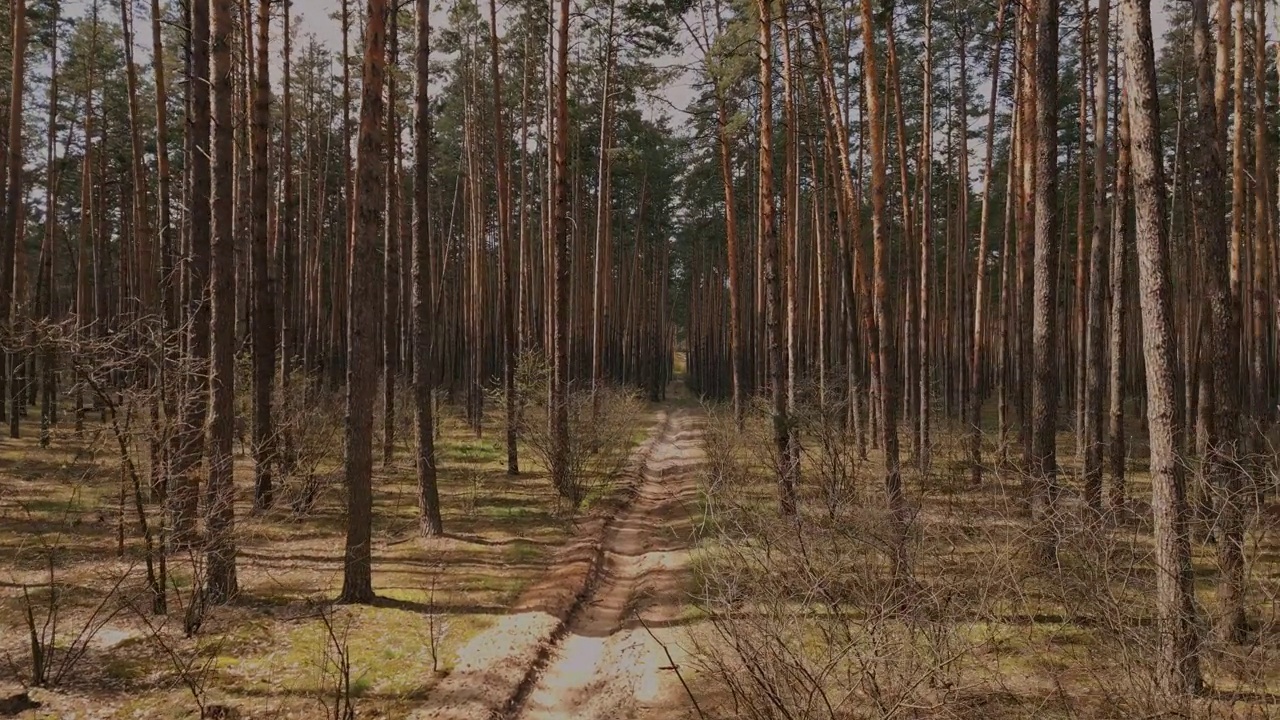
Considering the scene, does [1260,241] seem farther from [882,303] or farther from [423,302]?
[423,302]

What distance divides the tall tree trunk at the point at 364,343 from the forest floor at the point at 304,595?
0.53m

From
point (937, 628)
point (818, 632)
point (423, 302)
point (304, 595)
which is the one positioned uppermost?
point (423, 302)

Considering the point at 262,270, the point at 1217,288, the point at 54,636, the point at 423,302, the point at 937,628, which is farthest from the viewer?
the point at 262,270

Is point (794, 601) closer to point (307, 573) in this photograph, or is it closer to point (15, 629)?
point (307, 573)

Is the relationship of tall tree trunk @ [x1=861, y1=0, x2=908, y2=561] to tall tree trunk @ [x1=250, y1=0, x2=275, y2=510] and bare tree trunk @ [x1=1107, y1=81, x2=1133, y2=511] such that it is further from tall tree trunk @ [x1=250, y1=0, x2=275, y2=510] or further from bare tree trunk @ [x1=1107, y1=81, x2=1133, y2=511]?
tall tree trunk @ [x1=250, y1=0, x2=275, y2=510]

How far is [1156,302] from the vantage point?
5211 millimetres

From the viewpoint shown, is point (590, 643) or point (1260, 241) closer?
point (590, 643)

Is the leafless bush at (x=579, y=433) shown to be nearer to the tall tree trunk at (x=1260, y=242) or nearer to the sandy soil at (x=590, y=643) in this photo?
the sandy soil at (x=590, y=643)

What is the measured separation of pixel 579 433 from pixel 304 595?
6.10 m

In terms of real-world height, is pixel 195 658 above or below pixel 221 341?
below

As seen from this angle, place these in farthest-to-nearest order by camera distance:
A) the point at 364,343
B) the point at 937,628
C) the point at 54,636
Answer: the point at 364,343 → the point at 54,636 → the point at 937,628

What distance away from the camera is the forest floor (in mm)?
5496

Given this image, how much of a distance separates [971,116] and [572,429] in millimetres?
19219

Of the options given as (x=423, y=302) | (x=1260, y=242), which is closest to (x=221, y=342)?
(x=423, y=302)
